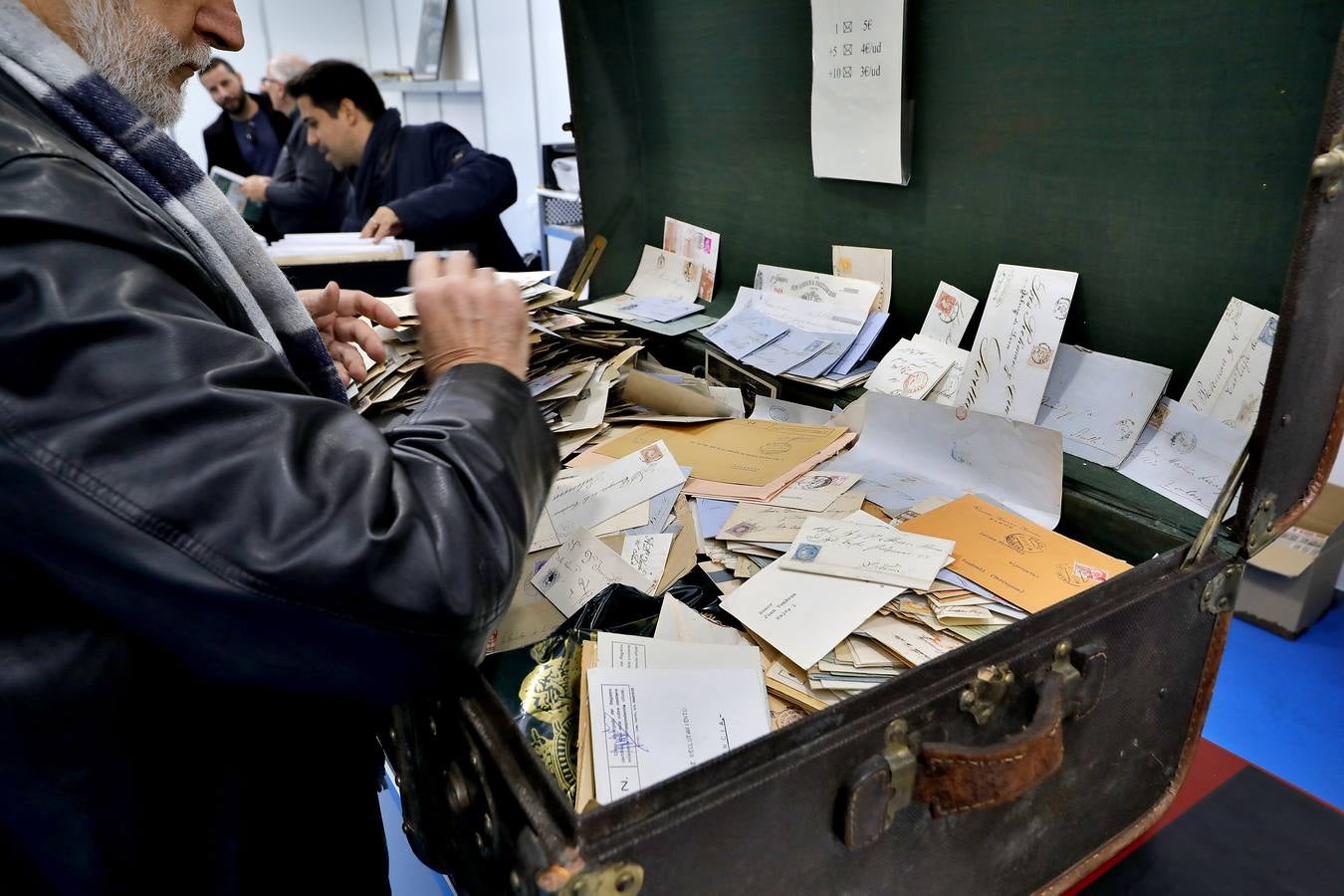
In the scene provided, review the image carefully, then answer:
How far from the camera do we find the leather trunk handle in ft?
1.89

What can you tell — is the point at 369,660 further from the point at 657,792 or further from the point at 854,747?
the point at 854,747

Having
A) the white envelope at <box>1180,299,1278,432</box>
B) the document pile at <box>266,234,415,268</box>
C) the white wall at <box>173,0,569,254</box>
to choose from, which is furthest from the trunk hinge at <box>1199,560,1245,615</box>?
the white wall at <box>173,0,569,254</box>

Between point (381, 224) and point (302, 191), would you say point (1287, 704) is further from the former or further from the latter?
point (302, 191)

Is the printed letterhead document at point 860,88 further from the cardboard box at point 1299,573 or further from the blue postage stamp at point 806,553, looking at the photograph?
the cardboard box at point 1299,573

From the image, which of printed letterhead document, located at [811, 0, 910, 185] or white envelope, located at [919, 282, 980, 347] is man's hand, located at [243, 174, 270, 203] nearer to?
printed letterhead document, located at [811, 0, 910, 185]

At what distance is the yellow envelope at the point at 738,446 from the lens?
109cm

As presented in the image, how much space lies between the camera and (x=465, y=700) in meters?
0.61

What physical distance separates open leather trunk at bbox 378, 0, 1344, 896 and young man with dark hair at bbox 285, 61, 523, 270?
134 centimetres

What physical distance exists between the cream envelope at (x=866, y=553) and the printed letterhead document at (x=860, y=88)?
1.81ft

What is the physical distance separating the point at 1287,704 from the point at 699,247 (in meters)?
1.68

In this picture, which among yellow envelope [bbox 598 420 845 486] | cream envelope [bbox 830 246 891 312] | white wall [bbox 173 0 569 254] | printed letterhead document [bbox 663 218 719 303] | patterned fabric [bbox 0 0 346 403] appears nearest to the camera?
patterned fabric [bbox 0 0 346 403]

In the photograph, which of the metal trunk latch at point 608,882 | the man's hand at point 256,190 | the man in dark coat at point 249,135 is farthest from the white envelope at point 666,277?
the man in dark coat at point 249,135

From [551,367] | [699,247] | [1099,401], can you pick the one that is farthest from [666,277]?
[1099,401]

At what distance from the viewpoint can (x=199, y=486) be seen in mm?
432
